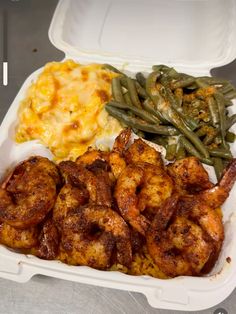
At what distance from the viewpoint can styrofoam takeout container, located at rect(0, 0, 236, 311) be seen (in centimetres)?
203

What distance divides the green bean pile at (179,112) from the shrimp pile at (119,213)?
0.87 ft

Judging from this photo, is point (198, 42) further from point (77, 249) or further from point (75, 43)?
point (77, 249)

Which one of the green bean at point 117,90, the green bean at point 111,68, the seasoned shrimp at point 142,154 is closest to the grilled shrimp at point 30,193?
the seasoned shrimp at point 142,154

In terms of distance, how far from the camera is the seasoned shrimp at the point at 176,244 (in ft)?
6.74

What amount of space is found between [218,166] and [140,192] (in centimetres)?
58

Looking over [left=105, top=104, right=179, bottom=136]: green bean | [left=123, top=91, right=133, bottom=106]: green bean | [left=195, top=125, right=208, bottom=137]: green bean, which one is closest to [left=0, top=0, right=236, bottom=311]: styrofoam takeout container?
[left=195, top=125, right=208, bottom=137]: green bean

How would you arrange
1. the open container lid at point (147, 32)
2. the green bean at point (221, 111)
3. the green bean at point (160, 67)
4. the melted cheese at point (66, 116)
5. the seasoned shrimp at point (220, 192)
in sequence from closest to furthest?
the seasoned shrimp at point (220, 192)
the green bean at point (221, 111)
the melted cheese at point (66, 116)
the green bean at point (160, 67)
the open container lid at point (147, 32)

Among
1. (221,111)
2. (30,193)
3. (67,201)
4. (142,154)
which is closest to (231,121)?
(221,111)

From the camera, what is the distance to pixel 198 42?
138 inches

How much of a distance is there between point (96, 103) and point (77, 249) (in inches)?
43.0

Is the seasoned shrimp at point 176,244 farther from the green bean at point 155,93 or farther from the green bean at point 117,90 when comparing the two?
the green bean at point 117,90

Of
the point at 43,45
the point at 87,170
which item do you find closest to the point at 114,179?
the point at 87,170

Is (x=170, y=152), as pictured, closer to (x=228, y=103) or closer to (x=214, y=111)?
(x=214, y=111)

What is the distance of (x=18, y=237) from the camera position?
7.32ft
